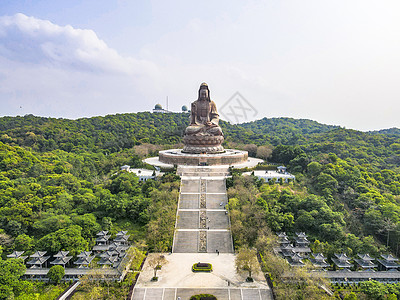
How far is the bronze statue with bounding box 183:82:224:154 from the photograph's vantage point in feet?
111

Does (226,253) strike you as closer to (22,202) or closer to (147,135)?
(22,202)

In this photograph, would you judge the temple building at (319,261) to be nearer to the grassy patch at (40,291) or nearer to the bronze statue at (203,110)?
the grassy patch at (40,291)

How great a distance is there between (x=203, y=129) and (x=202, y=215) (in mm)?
14367

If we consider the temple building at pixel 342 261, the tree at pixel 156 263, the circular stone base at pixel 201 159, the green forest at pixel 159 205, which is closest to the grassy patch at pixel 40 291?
the green forest at pixel 159 205

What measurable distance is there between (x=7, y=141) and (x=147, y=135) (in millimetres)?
21554

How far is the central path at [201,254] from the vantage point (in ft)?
48.5

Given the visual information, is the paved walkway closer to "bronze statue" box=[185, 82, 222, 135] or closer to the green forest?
the green forest

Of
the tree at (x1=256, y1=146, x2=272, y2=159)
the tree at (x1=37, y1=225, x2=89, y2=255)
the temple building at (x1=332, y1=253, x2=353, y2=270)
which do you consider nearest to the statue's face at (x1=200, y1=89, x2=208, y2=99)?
the tree at (x1=256, y1=146, x2=272, y2=159)

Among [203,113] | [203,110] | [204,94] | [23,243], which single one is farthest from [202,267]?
[204,94]

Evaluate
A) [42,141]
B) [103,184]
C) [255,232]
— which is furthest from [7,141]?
[255,232]

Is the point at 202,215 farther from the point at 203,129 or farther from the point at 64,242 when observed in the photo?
the point at 203,129

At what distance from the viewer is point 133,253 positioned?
53.1 ft

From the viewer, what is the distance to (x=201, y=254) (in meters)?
18.5

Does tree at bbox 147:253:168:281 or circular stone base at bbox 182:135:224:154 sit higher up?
circular stone base at bbox 182:135:224:154
